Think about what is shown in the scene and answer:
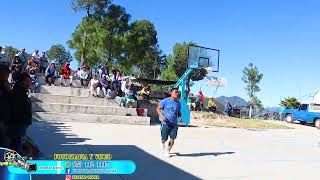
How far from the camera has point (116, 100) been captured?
972 inches

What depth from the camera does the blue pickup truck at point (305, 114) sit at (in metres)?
37.5

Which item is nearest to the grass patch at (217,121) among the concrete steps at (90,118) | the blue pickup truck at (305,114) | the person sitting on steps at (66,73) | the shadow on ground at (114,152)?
the concrete steps at (90,118)

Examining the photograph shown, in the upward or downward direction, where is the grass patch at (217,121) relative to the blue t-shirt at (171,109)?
downward

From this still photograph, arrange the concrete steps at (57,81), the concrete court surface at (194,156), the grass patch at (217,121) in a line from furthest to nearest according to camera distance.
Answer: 1. the grass patch at (217,121)
2. the concrete steps at (57,81)
3. the concrete court surface at (194,156)

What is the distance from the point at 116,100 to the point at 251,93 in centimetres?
4107

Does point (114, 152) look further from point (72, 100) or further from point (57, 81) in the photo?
point (57, 81)

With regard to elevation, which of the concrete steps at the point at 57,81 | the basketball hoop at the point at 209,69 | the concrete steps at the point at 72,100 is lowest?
the concrete steps at the point at 72,100

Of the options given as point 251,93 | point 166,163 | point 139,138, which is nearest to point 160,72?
point 251,93

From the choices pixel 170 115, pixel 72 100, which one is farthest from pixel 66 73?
pixel 170 115

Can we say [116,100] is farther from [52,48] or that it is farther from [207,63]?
[52,48]

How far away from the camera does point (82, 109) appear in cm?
2250

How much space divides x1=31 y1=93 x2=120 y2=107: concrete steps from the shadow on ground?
7.04m

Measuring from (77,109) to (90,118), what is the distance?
990 mm

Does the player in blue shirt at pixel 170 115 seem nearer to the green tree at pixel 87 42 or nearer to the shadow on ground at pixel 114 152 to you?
the shadow on ground at pixel 114 152
